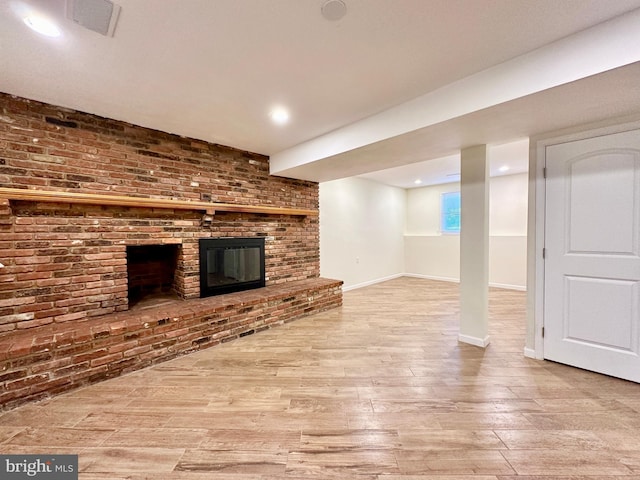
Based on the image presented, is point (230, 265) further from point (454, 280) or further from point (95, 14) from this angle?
point (454, 280)

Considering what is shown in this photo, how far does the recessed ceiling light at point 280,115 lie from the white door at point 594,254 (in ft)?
7.61

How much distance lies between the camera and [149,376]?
217 cm

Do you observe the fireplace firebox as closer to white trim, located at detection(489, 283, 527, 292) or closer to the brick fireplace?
the brick fireplace

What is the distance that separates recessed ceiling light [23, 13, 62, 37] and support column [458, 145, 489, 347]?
3.15 meters

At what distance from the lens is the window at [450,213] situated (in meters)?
6.15

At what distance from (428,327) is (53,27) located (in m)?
3.92

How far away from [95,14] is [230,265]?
2565 millimetres

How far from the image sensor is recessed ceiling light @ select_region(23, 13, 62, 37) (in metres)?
1.32

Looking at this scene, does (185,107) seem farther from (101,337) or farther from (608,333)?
(608,333)

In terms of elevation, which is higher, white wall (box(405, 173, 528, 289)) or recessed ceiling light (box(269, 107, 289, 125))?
recessed ceiling light (box(269, 107, 289, 125))

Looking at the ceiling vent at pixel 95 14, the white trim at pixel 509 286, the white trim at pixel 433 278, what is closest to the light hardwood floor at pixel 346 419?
the ceiling vent at pixel 95 14

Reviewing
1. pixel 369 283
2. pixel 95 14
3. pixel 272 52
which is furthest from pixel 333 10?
pixel 369 283

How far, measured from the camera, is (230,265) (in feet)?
11.2

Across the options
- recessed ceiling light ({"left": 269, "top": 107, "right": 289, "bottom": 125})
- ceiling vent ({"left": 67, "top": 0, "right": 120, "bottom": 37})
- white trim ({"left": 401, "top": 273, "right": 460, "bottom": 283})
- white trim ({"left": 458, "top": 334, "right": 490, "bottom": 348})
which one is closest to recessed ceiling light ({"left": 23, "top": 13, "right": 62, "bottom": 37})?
ceiling vent ({"left": 67, "top": 0, "right": 120, "bottom": 37})
